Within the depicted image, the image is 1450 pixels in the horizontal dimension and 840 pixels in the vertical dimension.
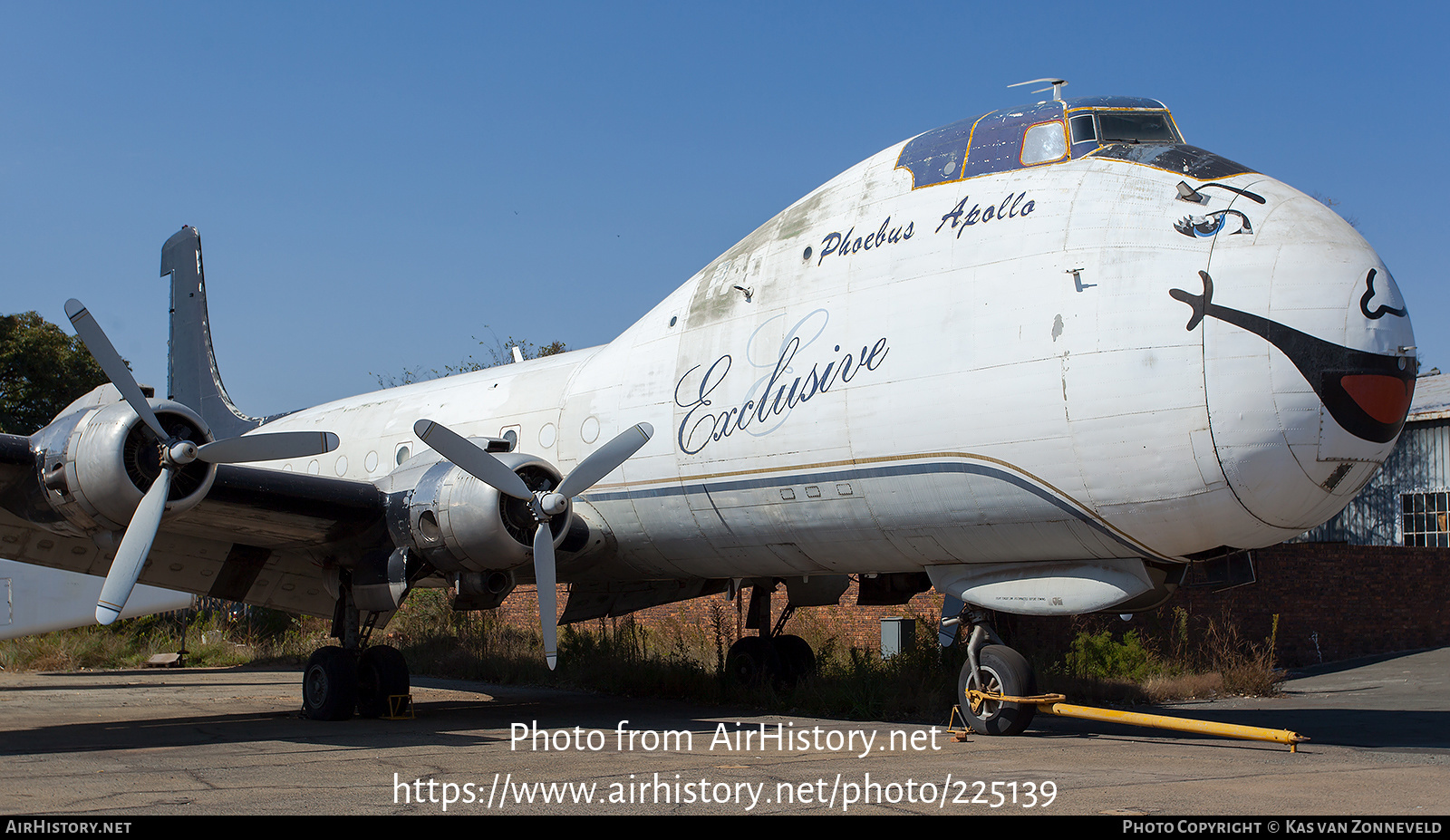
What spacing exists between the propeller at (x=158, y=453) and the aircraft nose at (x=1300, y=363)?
6.99 meters

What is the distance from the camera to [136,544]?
927cm

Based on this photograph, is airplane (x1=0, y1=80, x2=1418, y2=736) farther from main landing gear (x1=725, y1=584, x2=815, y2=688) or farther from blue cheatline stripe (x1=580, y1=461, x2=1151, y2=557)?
main landing gear (x1=725, y1=584, x2=815, y2=688)

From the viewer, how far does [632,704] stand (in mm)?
13875

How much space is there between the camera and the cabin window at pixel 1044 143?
31.7ft

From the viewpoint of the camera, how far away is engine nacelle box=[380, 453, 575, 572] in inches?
408

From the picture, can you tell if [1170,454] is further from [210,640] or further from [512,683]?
[210,640]

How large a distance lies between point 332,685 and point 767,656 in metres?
5.27

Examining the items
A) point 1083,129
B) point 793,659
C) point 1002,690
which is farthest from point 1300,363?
point 793,659

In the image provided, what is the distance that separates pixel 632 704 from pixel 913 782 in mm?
7005

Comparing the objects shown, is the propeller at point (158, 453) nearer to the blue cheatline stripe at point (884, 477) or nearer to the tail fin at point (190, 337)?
the blue cheatline stripe at point (884, 477)

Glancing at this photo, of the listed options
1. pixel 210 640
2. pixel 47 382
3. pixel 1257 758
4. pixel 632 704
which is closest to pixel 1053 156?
pixel 1257 758

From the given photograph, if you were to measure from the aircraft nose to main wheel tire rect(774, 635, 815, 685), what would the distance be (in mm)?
7100

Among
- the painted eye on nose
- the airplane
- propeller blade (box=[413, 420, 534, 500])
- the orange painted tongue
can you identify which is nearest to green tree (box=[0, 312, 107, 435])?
the airplane

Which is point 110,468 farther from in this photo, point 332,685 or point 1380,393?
point 1380,393
